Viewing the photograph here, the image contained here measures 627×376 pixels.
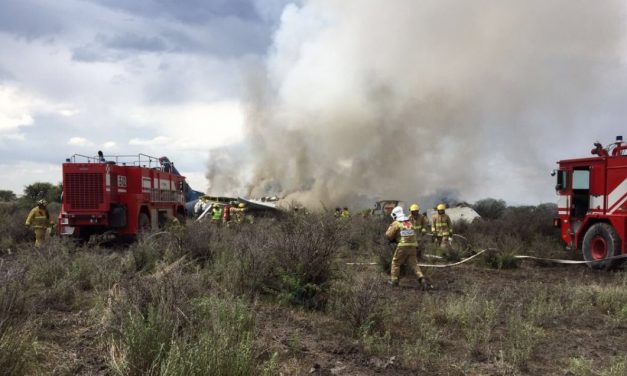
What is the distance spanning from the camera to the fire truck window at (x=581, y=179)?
39.1ft

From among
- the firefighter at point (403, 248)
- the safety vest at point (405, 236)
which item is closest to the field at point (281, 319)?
the firefighter at point (403, 248)

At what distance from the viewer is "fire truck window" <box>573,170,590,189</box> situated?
11914 millimetres

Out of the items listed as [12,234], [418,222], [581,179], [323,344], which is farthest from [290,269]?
[12,234]

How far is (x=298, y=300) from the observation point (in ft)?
22.4

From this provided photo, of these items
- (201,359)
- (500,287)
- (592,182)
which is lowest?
(500,287)

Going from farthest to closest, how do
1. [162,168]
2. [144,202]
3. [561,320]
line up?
[162,168] → [144,202] → [561,320]

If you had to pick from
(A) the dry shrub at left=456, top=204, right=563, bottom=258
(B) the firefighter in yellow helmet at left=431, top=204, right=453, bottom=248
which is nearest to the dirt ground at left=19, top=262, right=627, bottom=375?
(B) the firefighter in yellow helmet at left=431, top=204, right=453, bottom=248

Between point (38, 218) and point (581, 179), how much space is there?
13543 millimetres

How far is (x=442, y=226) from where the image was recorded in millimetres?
13617

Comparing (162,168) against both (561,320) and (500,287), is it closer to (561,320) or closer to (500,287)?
(500,287)

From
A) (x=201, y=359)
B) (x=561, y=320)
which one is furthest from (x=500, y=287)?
(x=201, y=359)

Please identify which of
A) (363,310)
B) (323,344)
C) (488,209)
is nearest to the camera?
(323,344)

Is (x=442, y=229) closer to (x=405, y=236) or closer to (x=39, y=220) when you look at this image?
(x=405, y=236)

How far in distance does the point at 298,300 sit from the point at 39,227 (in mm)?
9840
